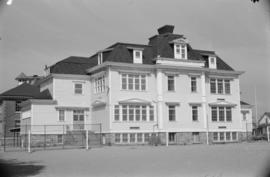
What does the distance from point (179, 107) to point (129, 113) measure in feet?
14.6

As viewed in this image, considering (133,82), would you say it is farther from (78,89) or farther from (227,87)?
(227,87)

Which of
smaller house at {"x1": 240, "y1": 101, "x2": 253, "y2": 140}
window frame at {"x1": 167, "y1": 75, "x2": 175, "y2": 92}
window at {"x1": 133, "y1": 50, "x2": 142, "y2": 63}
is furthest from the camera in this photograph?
smaller house at {"x1": 240, "y1": 101, "x2": 253, "y2": 140}

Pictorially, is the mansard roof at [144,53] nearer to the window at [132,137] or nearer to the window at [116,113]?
the window at [116,113]

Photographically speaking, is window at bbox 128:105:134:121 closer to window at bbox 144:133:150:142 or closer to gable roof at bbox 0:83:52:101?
window at bbox 144:133:150:142

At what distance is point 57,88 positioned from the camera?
111ft

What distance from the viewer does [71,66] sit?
35.3 metres

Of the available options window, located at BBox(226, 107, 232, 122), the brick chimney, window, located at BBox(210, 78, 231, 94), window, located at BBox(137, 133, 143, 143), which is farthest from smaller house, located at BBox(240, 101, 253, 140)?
window, located at BBox(137, 133, 143, 143)

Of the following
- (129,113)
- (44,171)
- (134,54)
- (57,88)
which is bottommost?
(44,171)

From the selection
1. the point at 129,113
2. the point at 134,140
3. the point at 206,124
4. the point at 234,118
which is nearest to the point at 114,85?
the point at 129,113

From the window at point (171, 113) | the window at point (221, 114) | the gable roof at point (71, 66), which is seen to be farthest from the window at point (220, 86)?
the gable roof at point (71, 66)

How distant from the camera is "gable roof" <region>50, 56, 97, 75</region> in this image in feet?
114

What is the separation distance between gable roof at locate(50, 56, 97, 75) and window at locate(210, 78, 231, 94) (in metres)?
10.5

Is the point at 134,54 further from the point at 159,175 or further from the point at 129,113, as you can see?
the point at 159,175

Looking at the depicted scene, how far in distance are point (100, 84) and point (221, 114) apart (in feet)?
36.0
